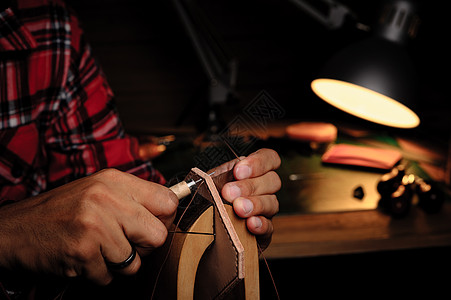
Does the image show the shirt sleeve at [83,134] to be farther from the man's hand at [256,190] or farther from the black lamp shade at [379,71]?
the black lamp shade at [379,71]

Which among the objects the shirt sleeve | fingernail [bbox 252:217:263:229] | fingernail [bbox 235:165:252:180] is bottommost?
the shirt sleeve

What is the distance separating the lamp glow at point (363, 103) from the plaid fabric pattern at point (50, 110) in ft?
2.11

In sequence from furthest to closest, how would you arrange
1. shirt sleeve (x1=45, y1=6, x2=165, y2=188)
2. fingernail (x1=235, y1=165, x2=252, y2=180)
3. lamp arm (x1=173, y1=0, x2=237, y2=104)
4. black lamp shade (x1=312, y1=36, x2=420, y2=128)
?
lamp arm (x1=173, y1=0, x2=237, y2=104) → shirt sleeve (x1=45, y1=6, x2=165, y2=188) → black lamp shade (x1=312, y1=36, x2=420, y2=128) → fingernail (x1=235, y1=165, x2=252, y2=180)

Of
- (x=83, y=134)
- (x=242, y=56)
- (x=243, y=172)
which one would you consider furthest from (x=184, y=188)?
(x=242, y=56)

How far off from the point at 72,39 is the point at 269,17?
1.09m

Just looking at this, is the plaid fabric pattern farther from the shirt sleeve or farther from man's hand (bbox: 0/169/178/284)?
man's hand (bbox: 0/169/178/284)

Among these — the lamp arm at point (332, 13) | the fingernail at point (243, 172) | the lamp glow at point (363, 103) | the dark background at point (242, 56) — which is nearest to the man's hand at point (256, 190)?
the fingernail at point (243, 172)

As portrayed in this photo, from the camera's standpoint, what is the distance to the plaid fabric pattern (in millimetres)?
921

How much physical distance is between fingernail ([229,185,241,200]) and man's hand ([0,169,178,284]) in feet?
0.29

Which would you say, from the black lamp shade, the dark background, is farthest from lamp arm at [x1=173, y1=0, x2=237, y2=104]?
the black lamp shade

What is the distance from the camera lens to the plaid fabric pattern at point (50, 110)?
921 millimetres

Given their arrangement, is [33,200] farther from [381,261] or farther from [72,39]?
[381,261]

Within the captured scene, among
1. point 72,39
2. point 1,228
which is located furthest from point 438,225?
point 72,39

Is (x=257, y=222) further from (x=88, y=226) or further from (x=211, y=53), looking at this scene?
(x=211, y=53)
